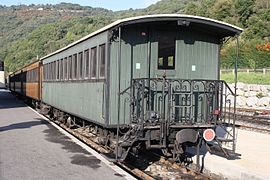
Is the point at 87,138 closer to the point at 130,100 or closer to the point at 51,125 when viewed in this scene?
the point at 51,125

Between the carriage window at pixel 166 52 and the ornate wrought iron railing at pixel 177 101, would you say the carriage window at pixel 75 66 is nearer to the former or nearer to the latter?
the carriage window at pixel 166 52

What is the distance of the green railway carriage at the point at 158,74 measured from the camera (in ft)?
30.0

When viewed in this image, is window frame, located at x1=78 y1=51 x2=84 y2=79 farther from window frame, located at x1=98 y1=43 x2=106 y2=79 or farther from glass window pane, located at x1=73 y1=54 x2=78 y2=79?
window frame, located at x1=98 y1=43 x2=106 y2=79

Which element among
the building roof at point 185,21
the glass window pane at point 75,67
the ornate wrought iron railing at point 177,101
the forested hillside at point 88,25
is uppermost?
the forested hillside at point 88,25

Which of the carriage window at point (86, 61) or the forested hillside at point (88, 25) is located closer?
the carriage window at point (86, 61)

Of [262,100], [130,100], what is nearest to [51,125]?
[130,100]

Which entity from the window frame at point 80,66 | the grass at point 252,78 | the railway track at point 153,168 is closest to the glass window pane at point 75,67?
the window frame at point 80,66

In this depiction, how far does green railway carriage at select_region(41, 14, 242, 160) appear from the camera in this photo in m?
9.16

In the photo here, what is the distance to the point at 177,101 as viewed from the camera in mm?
9703

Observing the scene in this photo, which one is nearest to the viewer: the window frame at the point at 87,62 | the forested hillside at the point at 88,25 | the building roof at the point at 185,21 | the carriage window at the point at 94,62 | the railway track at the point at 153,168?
the railway track at the point at 153,168

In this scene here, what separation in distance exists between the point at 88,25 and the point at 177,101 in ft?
308

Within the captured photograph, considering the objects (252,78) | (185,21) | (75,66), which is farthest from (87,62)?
(252,78)

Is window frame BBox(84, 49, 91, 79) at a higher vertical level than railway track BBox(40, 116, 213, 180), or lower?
higher

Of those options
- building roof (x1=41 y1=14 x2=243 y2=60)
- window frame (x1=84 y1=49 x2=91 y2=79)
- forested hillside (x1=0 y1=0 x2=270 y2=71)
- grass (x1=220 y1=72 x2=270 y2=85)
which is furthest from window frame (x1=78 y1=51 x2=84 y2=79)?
grass (x1=220 y1=72 x2=270 y2=85)
